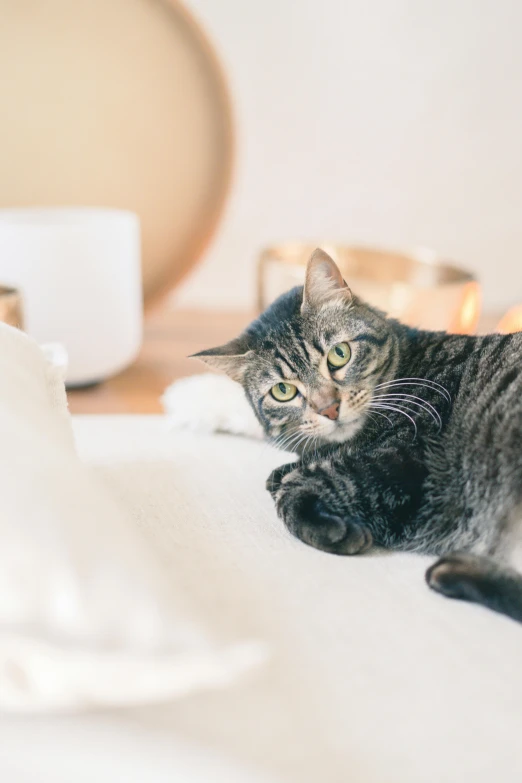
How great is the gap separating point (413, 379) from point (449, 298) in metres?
0.40

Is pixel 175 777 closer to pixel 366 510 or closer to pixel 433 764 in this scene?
pixel 433 764

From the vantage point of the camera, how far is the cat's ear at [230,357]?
87cm

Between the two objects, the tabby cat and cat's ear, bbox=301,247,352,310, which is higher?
cat's ear, bbox=301,247,352,310

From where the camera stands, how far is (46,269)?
3.55 ft

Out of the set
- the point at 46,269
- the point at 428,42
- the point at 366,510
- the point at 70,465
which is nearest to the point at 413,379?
the point at 366,510

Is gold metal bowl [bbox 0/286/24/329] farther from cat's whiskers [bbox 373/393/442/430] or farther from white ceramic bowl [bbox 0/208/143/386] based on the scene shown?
cat's whiskers [bbox 373/393/442/430]

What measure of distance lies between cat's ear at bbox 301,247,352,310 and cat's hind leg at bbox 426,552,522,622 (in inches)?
15.1

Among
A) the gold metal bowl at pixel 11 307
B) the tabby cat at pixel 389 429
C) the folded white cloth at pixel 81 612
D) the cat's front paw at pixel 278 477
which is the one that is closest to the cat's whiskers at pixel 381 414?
the tabby cat at pixel 389 429

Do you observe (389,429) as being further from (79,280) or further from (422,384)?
(79,280)

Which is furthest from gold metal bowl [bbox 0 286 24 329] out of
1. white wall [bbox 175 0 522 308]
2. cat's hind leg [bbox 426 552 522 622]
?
white wall [bbox 175 0 522 308]

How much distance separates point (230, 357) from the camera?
0.88 m

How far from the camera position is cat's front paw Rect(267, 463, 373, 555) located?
685mm

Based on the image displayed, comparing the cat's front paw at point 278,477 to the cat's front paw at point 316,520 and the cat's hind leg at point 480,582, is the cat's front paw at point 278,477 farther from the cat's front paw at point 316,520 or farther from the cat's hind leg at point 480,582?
the cat's hind leg at point 480,582

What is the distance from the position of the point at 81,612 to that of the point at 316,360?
50 centimetres
